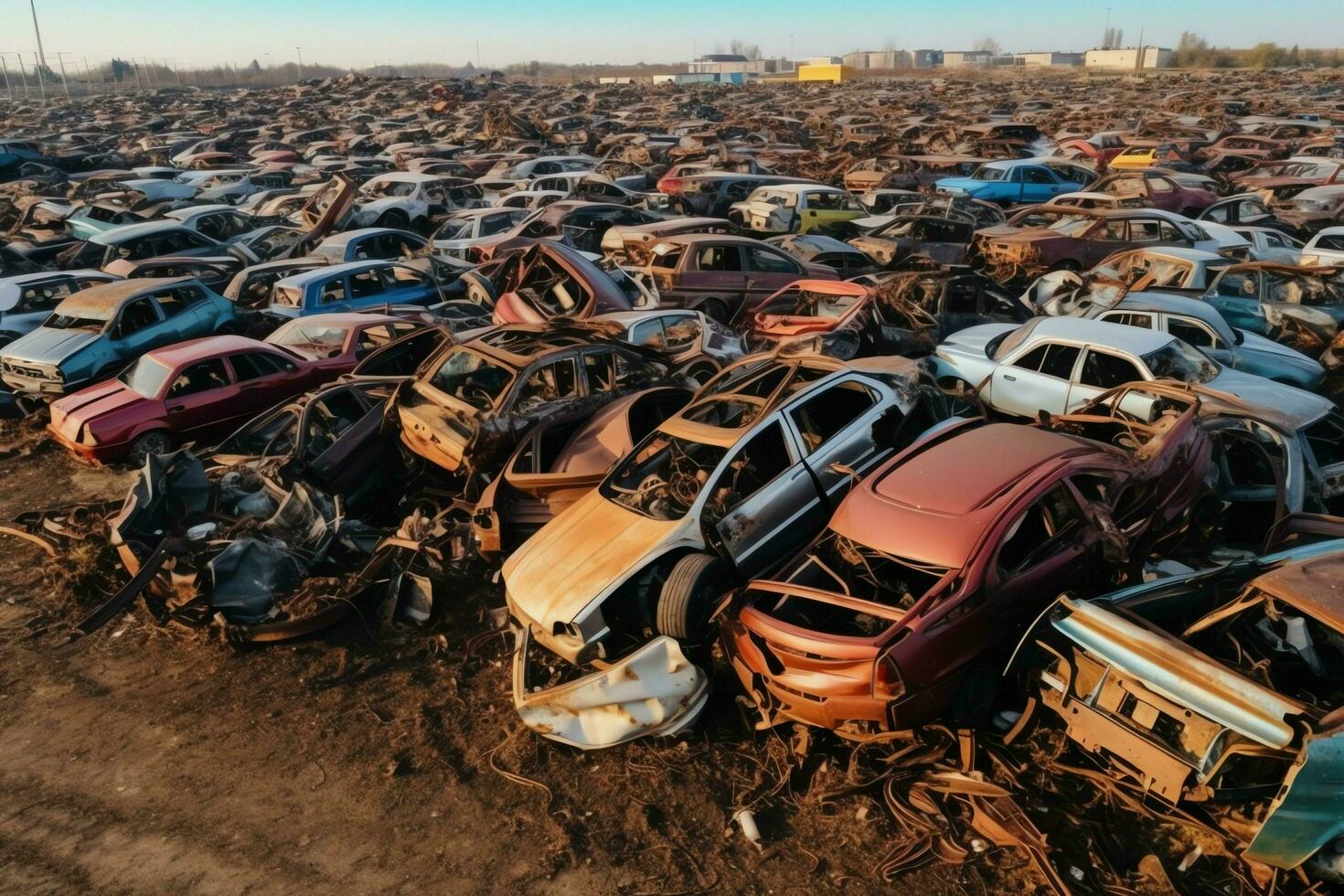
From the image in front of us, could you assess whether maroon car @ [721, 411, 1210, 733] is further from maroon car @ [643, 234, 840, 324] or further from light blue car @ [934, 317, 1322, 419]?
maroon car @ [643, 234, 840, 324]

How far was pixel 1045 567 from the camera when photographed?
18.0 ft

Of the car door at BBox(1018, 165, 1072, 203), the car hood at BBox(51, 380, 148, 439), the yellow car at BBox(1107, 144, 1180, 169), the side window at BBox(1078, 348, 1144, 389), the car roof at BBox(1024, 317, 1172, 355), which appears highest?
the yellow car at BBox(1107, 144, 1180, 169)

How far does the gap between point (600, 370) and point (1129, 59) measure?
114922 mm

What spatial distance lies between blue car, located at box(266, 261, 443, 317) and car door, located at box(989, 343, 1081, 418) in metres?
Result: 8.58

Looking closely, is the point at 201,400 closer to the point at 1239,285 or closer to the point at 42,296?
the point at 42,296

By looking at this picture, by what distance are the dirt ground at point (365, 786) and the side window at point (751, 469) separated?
4.72 ft

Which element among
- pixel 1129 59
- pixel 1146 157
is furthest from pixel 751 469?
pixel 1129 59

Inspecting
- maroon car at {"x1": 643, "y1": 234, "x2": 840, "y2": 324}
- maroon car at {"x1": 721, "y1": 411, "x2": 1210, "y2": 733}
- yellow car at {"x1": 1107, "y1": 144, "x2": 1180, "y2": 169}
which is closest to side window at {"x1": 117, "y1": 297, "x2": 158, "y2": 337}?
maroon car at {"x1": 643, "y1": 234, "x2": 840, "y2": 324}

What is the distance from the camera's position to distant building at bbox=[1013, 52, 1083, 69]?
13050 cm

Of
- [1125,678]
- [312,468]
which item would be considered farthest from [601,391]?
[1125,678]

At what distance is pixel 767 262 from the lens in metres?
13.6

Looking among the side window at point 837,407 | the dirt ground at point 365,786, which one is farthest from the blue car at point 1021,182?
the dirt ground at point 365,786

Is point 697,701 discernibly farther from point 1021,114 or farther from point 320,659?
point 1021,114

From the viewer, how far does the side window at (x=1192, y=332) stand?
1032cm
